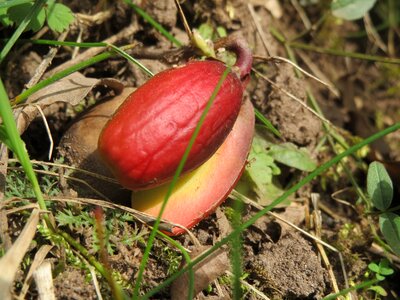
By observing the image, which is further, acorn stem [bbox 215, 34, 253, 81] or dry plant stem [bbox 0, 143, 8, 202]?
acorn stem [bbox 215, 34, 253, 81]

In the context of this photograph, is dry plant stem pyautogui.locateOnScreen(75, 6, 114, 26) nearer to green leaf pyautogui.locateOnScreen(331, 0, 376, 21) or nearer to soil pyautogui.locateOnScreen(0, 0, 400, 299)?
A: soil pyautogui.locateOnScreen(0, 0, 400, 299)

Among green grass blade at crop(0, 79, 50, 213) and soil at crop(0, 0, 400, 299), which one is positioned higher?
green grass blade at crop(0, 79, 50, 213)

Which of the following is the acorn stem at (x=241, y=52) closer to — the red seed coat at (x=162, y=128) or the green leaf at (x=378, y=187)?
the red seed coat at (x=162, y=128)

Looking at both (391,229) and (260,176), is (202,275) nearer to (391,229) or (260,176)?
(260,176)

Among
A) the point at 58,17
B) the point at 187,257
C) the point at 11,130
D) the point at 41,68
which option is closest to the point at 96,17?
the point at 58,17

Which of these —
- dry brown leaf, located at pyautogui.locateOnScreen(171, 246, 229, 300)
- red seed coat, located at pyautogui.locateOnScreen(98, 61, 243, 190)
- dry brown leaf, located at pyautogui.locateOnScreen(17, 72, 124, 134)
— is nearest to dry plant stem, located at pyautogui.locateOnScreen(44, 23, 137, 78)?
dry brown leaf, located at pyautogui.locateOnScreen(17, 72, 124, 134)

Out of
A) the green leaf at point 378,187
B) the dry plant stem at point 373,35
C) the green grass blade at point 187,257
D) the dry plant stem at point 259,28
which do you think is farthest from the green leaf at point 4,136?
the dry plant stem at point 373,35
